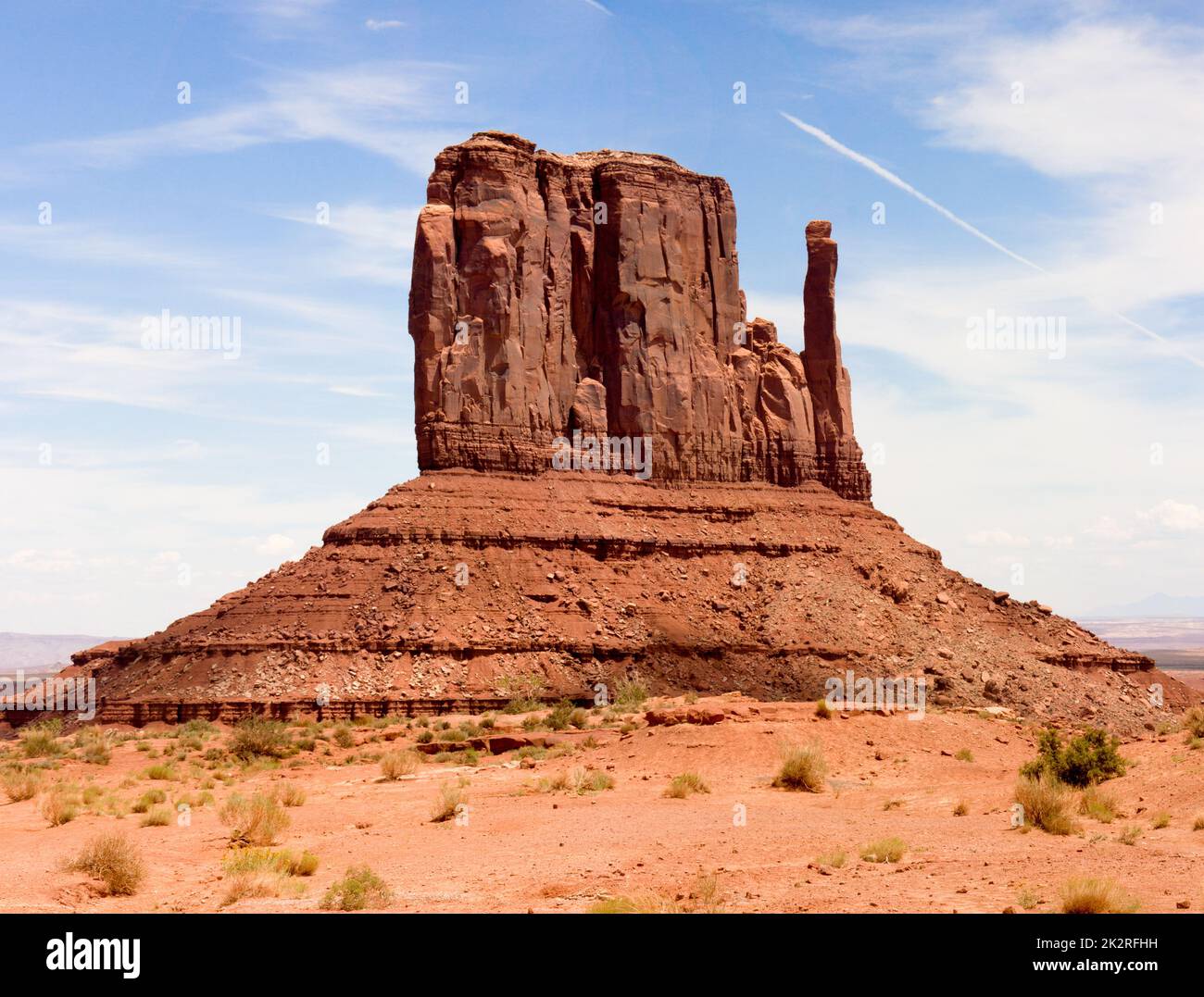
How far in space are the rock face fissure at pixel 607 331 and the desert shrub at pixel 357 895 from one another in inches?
2032

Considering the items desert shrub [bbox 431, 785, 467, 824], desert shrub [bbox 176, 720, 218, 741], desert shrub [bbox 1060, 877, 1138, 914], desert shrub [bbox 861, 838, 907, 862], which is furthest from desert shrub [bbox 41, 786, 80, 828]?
desert shrub [bbox 1060, 877, 1138, 914]

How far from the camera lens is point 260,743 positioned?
1662 inches

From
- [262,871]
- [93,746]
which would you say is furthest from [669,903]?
[93,746]

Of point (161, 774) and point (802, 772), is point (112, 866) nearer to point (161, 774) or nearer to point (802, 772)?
point (802, 772)

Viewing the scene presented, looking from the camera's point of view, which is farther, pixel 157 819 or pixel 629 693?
pixel 629 693

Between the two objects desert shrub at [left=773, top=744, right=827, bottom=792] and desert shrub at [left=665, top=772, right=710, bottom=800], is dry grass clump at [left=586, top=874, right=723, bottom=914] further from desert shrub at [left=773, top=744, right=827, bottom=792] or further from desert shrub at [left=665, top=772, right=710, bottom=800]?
desert shrub at [left=773, top=744, right=827, bottom=792]

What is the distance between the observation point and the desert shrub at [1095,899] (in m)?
14.8

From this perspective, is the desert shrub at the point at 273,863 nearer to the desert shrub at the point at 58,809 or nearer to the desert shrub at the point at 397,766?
the desert shrub at the point at 58,809

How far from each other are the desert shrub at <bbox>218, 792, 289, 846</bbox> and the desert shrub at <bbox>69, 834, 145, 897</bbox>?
3.69 meters

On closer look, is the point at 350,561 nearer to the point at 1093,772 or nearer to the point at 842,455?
the point at 842,455

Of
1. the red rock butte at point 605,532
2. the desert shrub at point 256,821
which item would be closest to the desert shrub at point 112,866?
the desert shrub at point 256,821

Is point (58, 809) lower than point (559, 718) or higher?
lower

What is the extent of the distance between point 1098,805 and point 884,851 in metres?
4.94
